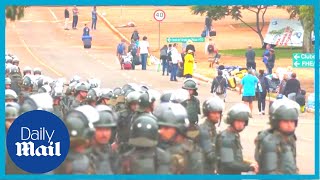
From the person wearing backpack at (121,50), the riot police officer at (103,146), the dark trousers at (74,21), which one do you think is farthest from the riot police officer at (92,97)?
the dark trousers at (74,21)

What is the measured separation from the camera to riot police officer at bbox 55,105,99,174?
1669cm

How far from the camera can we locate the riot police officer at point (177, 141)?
17891mm

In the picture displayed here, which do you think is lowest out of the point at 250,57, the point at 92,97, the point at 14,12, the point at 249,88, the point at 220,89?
the point at 220,89

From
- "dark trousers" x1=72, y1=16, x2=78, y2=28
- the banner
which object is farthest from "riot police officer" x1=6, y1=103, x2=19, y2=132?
"dark trousers" x1=72, y1=16, x2=78, y2=28

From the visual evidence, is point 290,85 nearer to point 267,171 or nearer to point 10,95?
point 10,95

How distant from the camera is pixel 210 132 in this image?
65.6 feet

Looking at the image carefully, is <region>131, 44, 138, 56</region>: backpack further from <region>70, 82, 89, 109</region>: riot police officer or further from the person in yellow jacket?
<region>70, 82, 89, 109</region>: riot police officer

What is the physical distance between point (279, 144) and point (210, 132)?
66.3 inches

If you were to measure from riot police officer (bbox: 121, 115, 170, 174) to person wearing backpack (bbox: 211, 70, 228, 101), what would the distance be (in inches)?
751

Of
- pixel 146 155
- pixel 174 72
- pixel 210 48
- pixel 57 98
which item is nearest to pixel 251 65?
pixel 210 48

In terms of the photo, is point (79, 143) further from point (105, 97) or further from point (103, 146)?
point (105, 97)

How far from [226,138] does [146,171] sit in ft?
7.49

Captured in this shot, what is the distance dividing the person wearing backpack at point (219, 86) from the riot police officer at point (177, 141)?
18227 millimetres

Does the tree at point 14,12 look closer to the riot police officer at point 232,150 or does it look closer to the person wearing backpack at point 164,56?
the riot police officer at point 232,150
